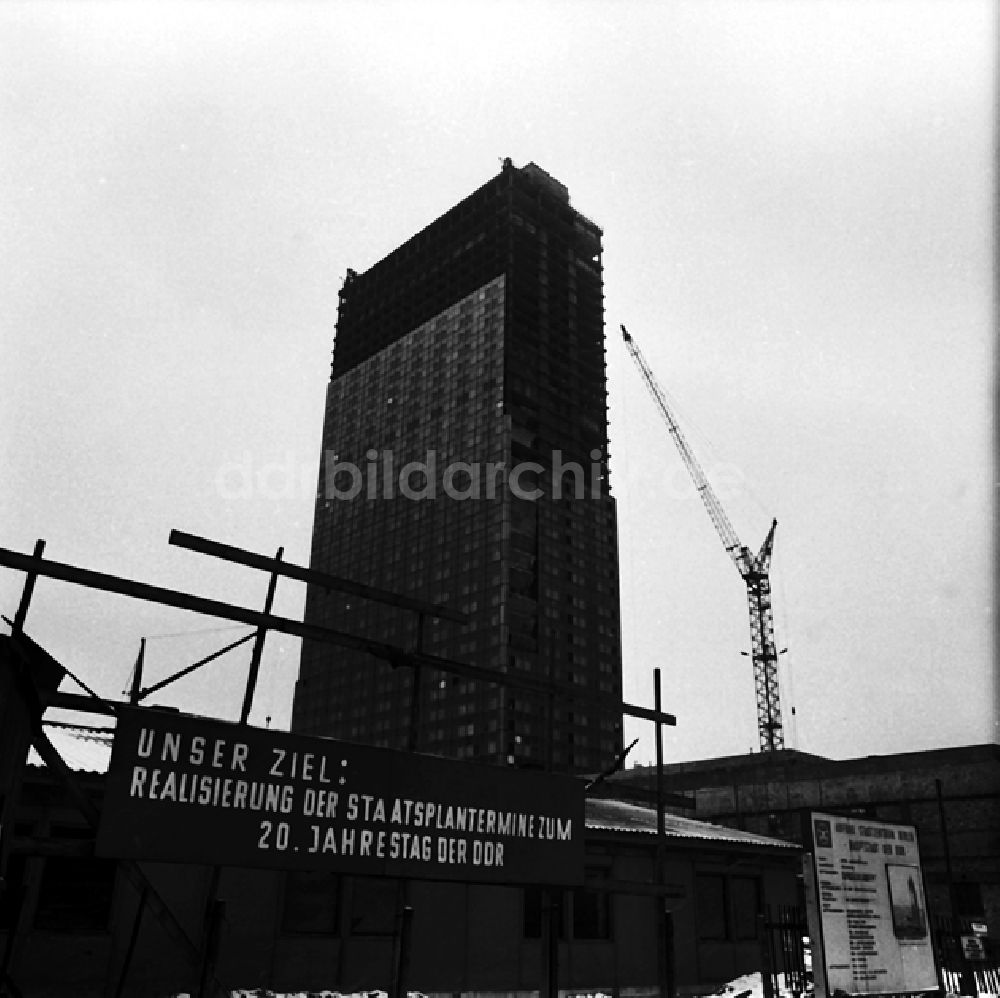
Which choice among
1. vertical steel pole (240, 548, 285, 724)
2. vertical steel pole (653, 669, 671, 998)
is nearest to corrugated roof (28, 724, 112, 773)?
vertical steel pole (240, 548, 285, 724)

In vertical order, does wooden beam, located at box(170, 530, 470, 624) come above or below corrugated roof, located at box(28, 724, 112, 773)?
above

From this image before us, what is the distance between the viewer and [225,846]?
9.68 m

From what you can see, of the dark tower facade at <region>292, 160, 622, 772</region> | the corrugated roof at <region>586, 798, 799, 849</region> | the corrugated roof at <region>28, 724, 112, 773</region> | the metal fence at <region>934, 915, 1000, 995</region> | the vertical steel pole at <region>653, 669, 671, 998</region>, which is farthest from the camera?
the dark tower facade at <region>292, 160, 622, 772</region>

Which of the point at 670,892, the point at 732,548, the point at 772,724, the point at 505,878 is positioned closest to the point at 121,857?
the point at 505,878

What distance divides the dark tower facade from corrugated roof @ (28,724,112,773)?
11215cm

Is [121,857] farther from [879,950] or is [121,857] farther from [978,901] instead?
[978,901]

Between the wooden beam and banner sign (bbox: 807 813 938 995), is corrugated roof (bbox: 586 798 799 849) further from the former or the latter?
the wooden beam

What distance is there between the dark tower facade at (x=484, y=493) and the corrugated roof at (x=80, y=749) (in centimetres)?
11215

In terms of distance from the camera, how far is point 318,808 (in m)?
10.4

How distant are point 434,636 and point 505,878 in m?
142

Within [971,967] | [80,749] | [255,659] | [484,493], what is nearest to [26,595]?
[255,659]

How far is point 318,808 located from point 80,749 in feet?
38.6

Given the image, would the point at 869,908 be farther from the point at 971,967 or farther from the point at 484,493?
the point at 484,493

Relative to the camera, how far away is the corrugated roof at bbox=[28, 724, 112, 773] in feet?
56.5
